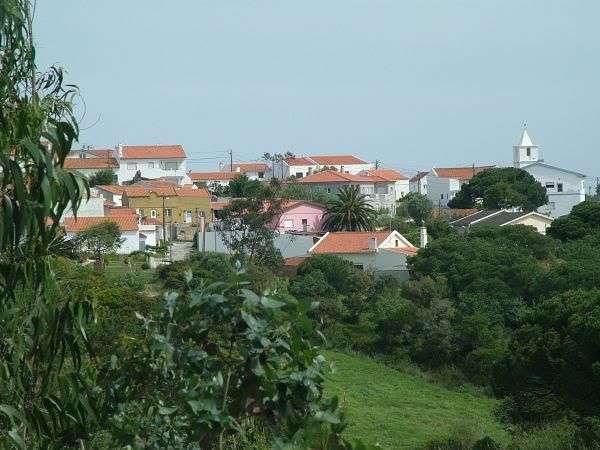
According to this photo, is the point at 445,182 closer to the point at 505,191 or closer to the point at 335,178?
the point at 335,178

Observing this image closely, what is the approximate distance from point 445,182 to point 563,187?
9257 millimetres

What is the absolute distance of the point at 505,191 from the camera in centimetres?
5397

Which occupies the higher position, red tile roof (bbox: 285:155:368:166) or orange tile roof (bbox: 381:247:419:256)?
red tile roof (bbox: 285:155:368:166)

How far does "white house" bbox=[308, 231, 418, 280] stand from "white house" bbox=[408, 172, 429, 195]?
33057 millimetres

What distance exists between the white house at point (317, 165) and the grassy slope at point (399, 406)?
49.7 m

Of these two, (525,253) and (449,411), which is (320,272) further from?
(449,411)

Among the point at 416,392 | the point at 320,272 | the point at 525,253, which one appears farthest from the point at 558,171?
the point at 416,392

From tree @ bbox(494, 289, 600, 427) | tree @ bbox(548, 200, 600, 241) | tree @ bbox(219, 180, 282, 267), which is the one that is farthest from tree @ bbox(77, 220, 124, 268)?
tree @ bbox(548, 200, 600, 241)

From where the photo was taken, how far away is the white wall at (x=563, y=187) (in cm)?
6241

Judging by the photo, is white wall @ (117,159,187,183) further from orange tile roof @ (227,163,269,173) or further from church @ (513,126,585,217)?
church @ (513,126,585,217)

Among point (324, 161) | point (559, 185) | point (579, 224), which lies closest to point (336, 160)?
point (324, 161)

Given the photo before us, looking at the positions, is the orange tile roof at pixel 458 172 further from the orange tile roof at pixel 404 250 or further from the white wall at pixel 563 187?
the orange tile roof at pixel 404 250

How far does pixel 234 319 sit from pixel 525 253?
31.8 metres

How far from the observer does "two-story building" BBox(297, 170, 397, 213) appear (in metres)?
64.2
